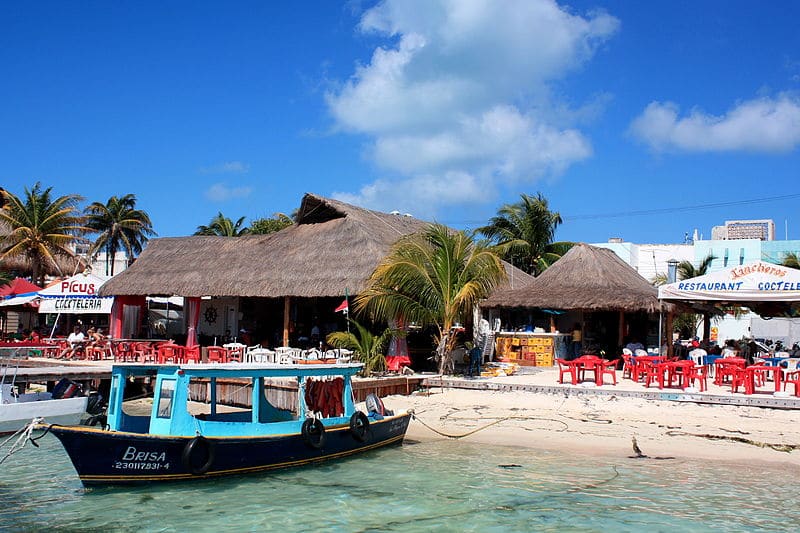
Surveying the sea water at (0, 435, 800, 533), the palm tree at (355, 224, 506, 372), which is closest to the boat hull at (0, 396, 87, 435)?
the sea water at (0, 435, 800, 533)

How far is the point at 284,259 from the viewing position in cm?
2420

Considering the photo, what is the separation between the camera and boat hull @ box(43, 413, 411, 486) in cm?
941

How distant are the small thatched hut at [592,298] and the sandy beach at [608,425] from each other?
594cm

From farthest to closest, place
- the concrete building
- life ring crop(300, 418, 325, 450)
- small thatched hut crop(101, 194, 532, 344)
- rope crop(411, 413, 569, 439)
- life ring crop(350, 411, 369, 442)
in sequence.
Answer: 1. the concrete building
2. small thatched hut crop(101, 194, 532, 344)
3. rope crop(411, 413, 569, 439)
4. life ring crop(350, 411, 369, 442)
5. life ring crop(300, 418, 325, 450)

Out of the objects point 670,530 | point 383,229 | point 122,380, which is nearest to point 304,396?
point 122,380

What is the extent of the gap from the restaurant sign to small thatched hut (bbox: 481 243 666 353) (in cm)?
391

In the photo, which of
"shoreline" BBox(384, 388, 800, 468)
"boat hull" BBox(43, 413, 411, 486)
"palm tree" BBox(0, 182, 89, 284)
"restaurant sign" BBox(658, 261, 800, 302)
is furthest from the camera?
"palm tree" BBox(0, 182, 89, 284)

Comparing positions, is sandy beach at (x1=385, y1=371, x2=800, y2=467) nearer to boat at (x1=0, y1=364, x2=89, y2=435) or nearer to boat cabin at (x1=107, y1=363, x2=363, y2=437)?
boat cabin at (x1=107, y1=363, x2=363, y2=437)

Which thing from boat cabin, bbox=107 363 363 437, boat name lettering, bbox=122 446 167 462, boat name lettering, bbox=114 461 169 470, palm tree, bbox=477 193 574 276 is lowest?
boat name lettering, bbox=114 461 169 470

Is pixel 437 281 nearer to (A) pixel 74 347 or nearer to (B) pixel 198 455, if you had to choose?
(B) pixel 198 455

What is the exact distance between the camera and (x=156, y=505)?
9430mm

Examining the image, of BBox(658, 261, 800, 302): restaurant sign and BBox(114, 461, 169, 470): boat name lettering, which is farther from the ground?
BBox(658, 261, 800, 302): restaurant sign

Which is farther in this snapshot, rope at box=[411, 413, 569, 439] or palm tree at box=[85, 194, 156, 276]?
palm tree at box=[85, 194, 156, 276]

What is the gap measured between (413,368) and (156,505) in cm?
1201
